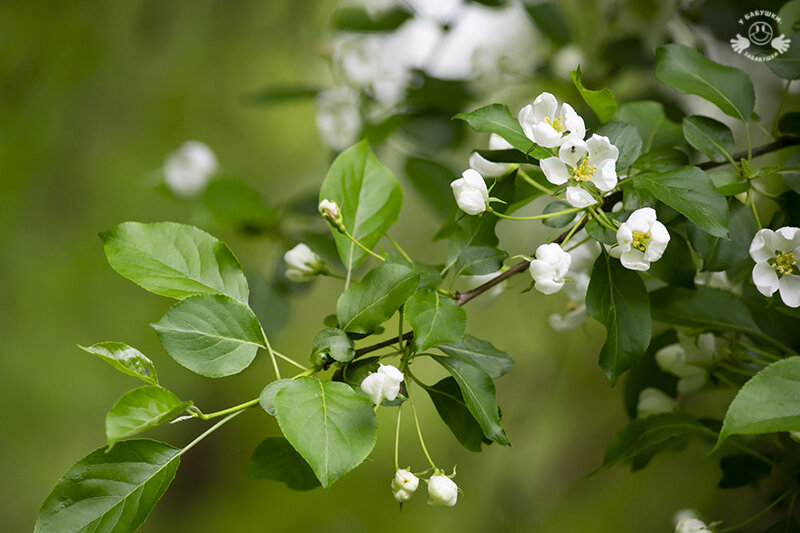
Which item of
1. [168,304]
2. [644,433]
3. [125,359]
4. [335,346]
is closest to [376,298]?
[335,346]

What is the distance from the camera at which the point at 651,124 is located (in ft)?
1.53

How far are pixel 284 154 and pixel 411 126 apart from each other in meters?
0.48

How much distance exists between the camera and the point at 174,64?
1151 mm

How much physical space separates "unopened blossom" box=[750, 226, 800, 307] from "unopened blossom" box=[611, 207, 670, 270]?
79mm

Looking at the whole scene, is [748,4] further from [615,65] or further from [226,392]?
[226,392]

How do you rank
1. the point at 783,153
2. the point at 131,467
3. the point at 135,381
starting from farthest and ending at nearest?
the point at 135,381 → the point at 783,153 → the point at 131,467

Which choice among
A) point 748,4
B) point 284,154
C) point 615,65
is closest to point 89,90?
point 284,154

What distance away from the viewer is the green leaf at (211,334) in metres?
0.32

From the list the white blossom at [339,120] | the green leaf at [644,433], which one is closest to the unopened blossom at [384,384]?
the green leaf at [644,433]

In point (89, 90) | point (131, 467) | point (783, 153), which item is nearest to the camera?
point (131, 467)

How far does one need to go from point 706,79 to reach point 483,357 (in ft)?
0.81

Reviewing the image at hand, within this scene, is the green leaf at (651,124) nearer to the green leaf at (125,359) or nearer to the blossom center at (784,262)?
the blossom center at (784,262)

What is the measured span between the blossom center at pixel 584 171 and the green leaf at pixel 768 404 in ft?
0.43

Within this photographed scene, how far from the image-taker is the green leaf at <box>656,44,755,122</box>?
409mm
